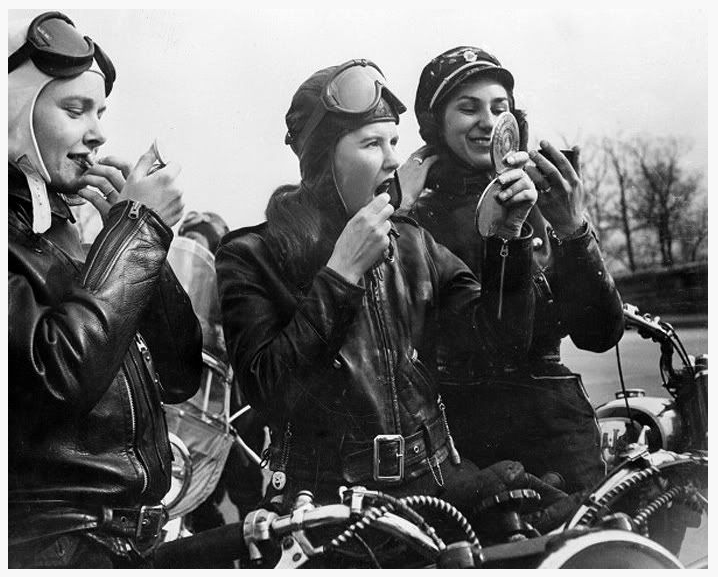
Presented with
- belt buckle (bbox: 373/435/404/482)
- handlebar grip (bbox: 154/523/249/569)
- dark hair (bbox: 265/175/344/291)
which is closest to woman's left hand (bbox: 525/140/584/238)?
dark hair (bbox: 265/175/344/291)

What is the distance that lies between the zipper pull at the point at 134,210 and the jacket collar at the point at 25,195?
0.38 m

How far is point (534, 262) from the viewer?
5.01 m

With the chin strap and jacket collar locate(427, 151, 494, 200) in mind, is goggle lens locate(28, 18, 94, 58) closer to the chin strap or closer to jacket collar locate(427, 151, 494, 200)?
the chin strap

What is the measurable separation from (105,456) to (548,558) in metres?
1.98

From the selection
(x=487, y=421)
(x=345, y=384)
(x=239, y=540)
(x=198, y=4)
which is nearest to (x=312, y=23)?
(x=198, y=4)

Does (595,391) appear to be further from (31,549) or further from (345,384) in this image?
(31,549)

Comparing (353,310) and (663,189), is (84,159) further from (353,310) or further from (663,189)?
(663,189)

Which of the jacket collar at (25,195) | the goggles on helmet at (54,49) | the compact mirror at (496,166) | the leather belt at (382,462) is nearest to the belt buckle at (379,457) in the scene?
the leather belt at (382,462)

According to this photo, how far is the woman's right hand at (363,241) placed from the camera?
15.9ft

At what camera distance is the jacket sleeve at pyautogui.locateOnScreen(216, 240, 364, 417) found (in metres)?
4.76

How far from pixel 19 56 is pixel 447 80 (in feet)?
6.57

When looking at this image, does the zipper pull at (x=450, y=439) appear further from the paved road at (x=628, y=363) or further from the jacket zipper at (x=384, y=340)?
the paved road at (x=628, y=363)

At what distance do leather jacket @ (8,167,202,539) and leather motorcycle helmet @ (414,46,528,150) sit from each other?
138 cm

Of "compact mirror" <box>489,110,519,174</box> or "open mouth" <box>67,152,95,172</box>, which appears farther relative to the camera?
"compact mirror" <box>489,110,519,174</box>
